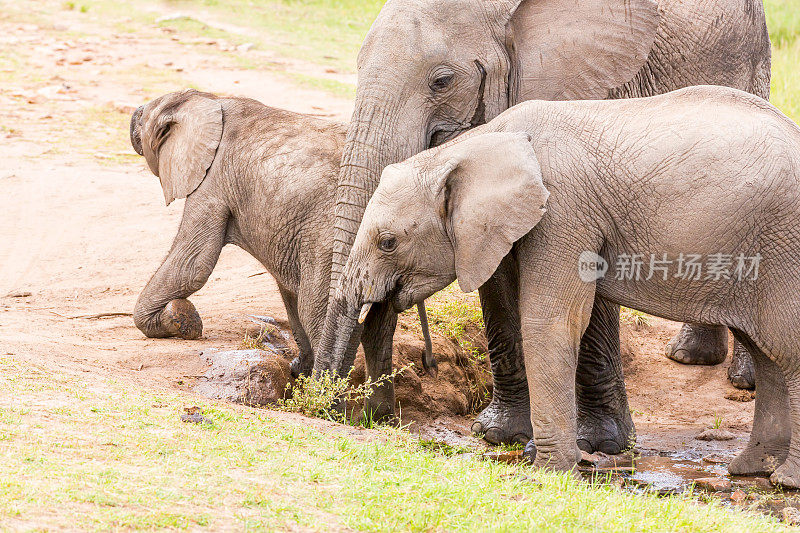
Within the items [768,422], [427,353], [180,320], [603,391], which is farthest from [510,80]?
[180,320]

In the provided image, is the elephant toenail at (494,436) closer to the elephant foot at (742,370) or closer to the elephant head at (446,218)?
the elephant head at (446,218)

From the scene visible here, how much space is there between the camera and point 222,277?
374 inches

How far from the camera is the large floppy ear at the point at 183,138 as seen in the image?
290 inches

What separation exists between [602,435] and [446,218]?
188 cm

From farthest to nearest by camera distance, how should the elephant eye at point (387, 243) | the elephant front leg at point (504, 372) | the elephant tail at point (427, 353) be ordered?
the elephant tail at point (427, 353), the elephant front leg at point (504, 372), the elephant eye at point (387, 243)

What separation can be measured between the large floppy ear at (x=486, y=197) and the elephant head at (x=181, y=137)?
2.32 metres

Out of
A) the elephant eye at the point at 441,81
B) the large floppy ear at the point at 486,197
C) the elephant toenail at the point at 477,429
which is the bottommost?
the elephant toenail at the point at 477,429

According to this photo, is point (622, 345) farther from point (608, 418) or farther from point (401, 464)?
point (401, 464)

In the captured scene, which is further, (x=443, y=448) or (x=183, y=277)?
(x=183, y=277)

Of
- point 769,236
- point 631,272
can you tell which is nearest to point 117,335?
point 631,272

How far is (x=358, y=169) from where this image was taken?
6035 millimetres

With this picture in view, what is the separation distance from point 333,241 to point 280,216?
50 cm

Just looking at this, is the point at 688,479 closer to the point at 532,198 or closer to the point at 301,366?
the point at 532,198

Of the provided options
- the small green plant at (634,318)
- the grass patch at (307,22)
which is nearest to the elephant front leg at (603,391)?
the small green plant at (634,318)
